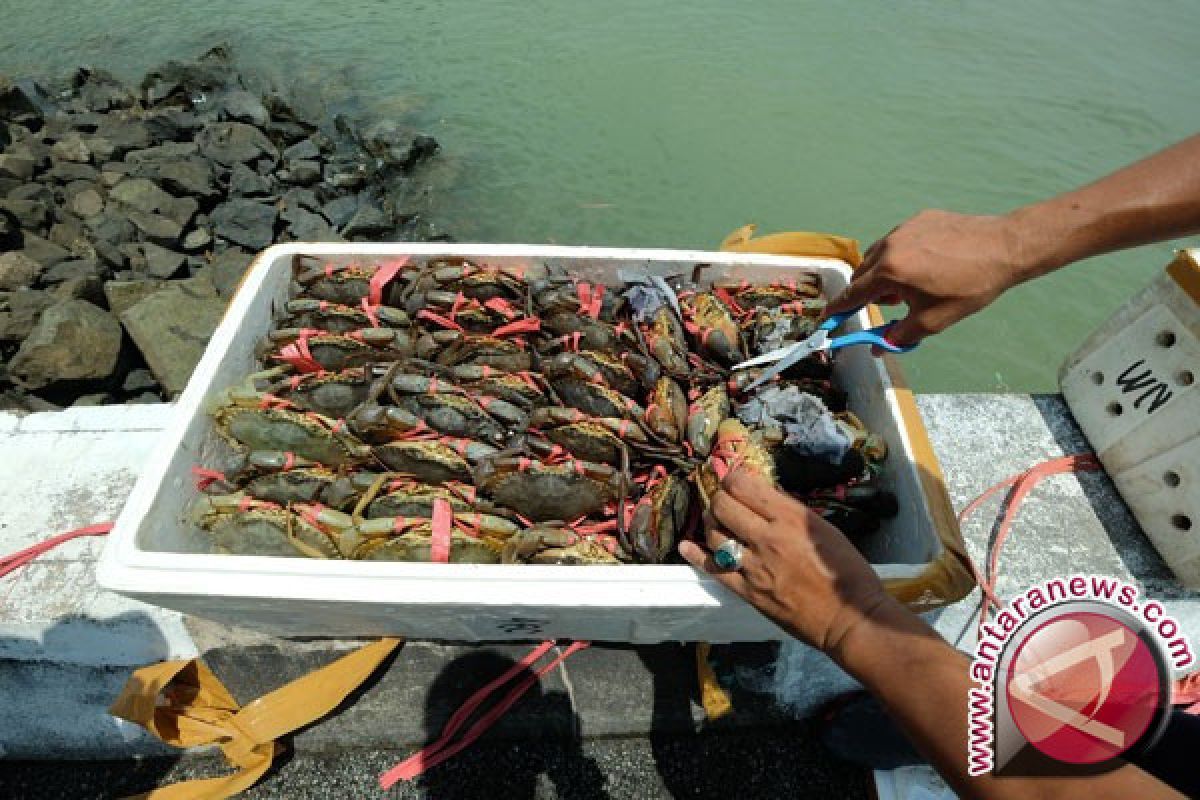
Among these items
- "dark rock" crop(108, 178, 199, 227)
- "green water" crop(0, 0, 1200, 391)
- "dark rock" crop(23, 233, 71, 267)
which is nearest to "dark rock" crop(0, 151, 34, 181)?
"dark rock" crop(108, 178, 199, 227)

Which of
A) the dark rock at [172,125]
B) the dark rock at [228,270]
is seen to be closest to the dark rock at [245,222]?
the dark rock at [228,270]

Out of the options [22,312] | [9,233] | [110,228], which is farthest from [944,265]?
[9,233]

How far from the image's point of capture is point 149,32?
33.9 feet

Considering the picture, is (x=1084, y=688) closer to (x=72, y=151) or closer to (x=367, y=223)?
(x=367, y=223)

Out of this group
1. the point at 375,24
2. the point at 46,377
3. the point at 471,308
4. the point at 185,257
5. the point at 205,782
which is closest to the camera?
the point at 205,782

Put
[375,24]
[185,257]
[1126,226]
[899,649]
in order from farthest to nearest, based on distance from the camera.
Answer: [375,24]
[185,257]
[1126,226]
[899,649]

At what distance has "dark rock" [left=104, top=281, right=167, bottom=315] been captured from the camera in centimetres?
502

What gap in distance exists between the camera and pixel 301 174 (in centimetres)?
725

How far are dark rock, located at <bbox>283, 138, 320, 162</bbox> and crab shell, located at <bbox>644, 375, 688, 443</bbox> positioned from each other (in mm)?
6532

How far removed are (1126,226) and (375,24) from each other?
11.3 m

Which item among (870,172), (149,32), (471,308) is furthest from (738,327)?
(149,32)

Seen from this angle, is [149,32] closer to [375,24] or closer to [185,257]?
[375,24]

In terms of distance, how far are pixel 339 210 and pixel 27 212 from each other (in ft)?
8.20
